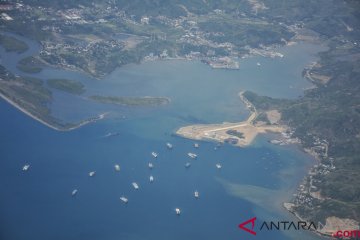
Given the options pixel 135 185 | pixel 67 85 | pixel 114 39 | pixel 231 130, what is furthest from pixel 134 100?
pixel 114 39

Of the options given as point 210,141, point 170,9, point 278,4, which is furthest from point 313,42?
point 210,141

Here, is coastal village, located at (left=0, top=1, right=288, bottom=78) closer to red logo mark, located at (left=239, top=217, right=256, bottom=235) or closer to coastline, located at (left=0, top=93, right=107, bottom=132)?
coastline, located at (left=0, top=93, right=107, bottom=132)

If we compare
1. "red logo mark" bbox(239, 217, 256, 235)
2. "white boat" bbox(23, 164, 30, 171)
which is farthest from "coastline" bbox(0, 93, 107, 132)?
"red logo mark" bbox(239, 217, 256, 235)

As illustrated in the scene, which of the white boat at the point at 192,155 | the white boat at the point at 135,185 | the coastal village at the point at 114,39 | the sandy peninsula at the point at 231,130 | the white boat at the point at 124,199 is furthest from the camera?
the coastal village at the point at 114,39

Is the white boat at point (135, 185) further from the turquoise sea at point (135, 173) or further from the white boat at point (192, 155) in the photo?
the white boat at point (192, 155)

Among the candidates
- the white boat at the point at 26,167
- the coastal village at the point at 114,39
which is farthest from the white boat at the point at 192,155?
the coastal village at the point at 114,39
